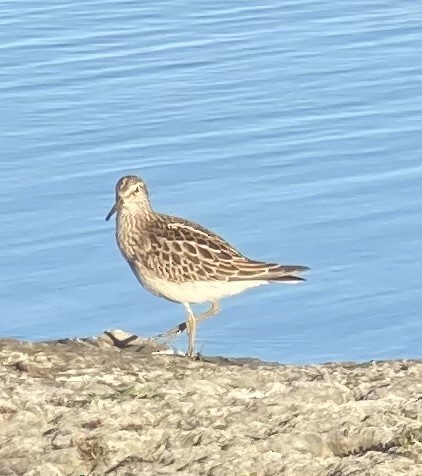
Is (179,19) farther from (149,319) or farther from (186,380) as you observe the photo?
(186,380)

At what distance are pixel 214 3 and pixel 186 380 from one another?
1203 cm

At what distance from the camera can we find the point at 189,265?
982 cm

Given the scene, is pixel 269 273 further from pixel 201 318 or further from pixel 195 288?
pixel 201 318

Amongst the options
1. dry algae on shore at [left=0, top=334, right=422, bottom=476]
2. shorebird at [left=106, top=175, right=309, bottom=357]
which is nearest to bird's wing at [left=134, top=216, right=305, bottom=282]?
shorebird at [left=106, top=175, right=309, bottom=357]

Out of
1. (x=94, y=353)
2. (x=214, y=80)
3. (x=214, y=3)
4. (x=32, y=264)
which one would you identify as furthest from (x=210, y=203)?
(x=214, y=3)

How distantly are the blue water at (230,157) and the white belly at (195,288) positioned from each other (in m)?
1.85

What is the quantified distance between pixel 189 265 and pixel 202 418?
2264 millimetres

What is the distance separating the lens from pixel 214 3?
19.8 meters

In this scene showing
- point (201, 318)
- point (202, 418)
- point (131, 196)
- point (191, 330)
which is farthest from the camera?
point (131, 196)

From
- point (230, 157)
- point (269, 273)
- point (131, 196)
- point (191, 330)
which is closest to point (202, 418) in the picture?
point (269, 273)

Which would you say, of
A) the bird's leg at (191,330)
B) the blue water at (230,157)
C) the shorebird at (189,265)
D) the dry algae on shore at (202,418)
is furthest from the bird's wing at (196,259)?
the blue water at (230,157)

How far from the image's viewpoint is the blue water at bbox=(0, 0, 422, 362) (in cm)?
1236

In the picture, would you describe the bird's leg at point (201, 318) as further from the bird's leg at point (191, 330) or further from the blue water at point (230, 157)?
the blue water at point (230, 157)

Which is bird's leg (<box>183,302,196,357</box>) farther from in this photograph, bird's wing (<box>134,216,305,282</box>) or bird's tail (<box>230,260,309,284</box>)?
bird's tail (<box>230,260,309,284</box>)
